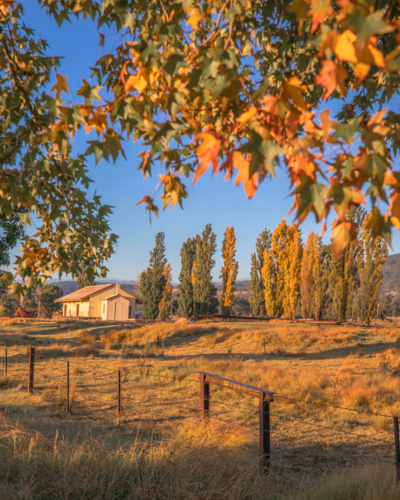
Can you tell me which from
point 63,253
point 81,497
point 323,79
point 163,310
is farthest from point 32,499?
point 163,310

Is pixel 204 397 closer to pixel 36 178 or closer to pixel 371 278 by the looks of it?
pixel 36 178

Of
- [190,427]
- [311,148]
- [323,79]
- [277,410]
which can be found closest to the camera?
[323,79]

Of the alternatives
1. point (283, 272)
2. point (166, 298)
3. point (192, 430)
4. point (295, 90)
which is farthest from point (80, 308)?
point (295, 90)

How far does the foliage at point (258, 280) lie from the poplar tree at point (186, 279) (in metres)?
7.85

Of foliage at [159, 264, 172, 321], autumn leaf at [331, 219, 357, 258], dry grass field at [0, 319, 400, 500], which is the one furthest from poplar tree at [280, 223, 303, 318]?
autumn leaf at [331, 219, 357, 258]

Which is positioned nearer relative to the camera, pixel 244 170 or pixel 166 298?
pixel 244 170

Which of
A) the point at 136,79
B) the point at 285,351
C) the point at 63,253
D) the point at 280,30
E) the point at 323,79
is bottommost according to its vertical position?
the point at 285,351

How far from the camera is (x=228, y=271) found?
48.2m

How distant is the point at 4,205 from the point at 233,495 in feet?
11.6

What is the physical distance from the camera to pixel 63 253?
4.07m

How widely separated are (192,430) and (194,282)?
1702 inches

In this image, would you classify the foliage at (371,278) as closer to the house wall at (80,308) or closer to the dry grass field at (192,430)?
the dry grass field at (192,430)

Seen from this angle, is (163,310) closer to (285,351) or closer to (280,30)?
(285,351)

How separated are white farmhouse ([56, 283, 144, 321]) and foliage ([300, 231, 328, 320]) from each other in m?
20.3
